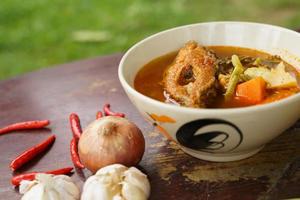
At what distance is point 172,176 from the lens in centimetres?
131

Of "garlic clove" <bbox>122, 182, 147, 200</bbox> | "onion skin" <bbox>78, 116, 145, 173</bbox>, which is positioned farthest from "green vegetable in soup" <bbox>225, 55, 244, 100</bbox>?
"garlic clove" <bbox>122, 182, 147, 200</bbox>

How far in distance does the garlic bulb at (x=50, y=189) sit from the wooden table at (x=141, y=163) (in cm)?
9

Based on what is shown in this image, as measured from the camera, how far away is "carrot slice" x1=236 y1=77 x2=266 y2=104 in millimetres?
1320

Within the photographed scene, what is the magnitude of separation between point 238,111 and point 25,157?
24.3 inches

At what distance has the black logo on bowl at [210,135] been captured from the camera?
1187 millimetres

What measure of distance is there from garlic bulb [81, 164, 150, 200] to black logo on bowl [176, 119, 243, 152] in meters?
0.14

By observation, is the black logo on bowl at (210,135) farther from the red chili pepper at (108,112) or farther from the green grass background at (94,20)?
the green grass background at (94,20)

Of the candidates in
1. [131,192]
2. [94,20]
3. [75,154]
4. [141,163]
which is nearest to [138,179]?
[131,192]

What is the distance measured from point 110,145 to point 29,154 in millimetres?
286

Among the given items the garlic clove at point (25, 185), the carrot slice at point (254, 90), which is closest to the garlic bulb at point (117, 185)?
the garlic clove at point (25, 185)

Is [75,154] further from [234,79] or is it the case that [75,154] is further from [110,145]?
[234,79]

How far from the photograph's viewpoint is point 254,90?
132 cm

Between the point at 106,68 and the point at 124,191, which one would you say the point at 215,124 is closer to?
the point at 124,191

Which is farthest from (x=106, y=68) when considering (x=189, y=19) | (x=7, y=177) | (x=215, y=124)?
(x=189, y=19)
